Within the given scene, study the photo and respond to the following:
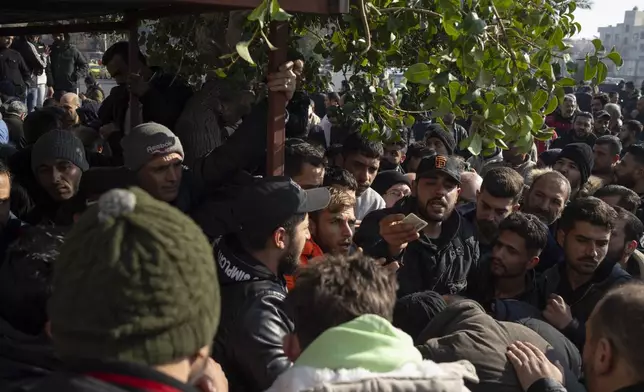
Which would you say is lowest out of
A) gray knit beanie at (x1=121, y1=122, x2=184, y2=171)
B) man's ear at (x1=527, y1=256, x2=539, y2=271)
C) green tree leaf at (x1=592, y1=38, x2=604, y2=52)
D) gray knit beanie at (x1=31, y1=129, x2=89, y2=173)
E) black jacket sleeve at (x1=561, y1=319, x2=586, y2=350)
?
black jacket sleeve at (x1=561, y1=319, x2=586, y2=350)

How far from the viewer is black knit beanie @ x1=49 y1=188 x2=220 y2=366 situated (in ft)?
4.29

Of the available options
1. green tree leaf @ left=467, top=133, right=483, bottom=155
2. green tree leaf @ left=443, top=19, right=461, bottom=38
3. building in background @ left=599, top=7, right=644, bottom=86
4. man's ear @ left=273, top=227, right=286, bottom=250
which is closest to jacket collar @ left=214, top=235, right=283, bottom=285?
man's ear @ left=273, top=227, right=286, bottom=250

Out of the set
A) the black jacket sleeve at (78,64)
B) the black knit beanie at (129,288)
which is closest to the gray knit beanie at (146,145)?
the black knit beanie at (129,288)

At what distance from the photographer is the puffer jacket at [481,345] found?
2.37m

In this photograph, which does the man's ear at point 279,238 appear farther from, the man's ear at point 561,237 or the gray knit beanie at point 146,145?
the man's ear at point 561,237

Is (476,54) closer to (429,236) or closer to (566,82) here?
(566,82)

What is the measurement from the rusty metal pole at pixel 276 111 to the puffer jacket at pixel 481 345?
3.44ft

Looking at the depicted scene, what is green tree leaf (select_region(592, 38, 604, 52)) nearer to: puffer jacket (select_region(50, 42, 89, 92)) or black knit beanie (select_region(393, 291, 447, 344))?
black knit beanie (select_region(393, 291, 447, 344))

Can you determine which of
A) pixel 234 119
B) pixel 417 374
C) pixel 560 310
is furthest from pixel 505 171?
pixel 417 374

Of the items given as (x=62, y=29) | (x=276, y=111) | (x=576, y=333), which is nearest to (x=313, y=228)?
(x=276, y=111)

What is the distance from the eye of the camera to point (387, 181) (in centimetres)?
614

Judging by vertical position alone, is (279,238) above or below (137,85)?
below

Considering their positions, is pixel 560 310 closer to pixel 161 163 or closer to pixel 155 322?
pixel 161 163

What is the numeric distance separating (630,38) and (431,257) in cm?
8731
